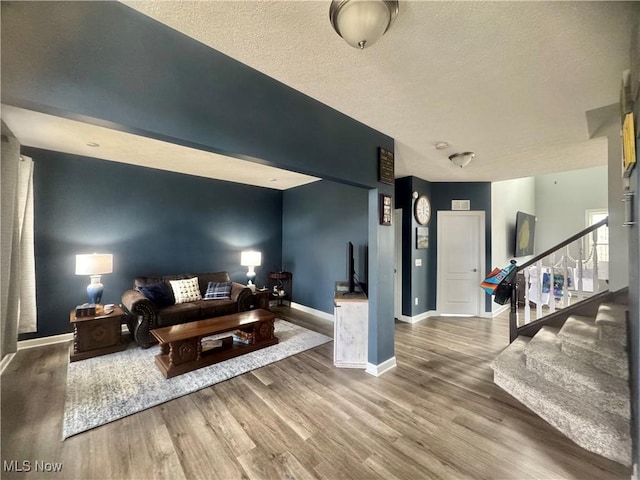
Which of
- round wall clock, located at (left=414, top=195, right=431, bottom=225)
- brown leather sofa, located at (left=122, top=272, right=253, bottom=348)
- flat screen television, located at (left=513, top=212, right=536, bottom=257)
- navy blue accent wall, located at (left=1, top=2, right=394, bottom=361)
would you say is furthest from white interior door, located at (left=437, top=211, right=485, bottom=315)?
brown leather sofa, located at (left=122, top=272, right=253, bottom=348)

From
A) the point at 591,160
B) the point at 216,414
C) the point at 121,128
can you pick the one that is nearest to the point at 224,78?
the point at 121,128

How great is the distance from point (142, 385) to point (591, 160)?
5.90m

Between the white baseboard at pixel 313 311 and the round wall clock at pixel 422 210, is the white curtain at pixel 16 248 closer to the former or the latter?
the white baseboard at pixel 313 311

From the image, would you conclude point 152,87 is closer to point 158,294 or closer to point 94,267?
point 94,267

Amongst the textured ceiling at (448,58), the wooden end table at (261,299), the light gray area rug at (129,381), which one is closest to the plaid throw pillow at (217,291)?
the wooden end table at (261,299)

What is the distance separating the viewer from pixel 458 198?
15.8 feet

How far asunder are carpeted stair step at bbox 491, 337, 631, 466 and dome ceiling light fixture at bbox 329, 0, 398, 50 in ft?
9.11

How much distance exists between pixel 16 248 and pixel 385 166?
415 centimetres

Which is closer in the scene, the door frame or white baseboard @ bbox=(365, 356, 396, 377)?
white baseboard @ bbox=(365, 356, 396, 377)

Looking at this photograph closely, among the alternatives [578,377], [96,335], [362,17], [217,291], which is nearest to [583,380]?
[578,377]

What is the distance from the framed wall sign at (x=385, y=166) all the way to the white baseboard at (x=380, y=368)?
1.97m

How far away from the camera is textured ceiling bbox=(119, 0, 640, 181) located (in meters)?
1.28

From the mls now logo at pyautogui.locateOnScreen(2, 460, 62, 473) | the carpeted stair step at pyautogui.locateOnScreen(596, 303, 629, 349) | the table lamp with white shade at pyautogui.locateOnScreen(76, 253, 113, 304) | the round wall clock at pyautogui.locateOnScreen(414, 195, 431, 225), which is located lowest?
the mls now logo at pyautogui.locateOnScreen(2, 460, 62, 473)

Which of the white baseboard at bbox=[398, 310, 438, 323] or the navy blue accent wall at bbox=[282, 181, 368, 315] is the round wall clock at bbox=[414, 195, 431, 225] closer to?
the navy blue accent wall at bbox=[282, 181, 368, 315]
